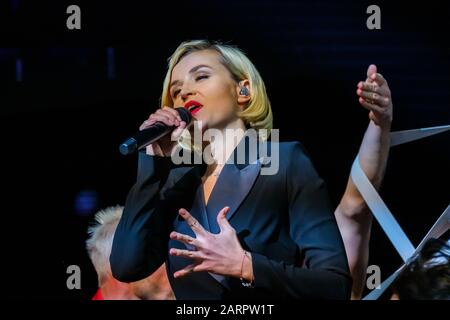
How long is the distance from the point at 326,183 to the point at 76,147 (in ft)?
2.78

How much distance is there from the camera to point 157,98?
2846 mm

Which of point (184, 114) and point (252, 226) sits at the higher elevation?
point (184, 114)

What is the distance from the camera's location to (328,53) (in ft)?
9.32

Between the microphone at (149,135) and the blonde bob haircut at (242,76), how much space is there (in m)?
0.26

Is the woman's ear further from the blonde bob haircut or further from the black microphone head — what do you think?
the black microphone head

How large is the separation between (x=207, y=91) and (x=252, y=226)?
18.2 inches

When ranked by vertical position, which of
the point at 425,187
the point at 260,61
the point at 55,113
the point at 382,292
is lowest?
the point at 382,292

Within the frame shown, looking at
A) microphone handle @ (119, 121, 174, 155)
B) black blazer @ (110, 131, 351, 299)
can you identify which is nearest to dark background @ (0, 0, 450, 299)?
black blazer @ (110, 131, 351, 299)

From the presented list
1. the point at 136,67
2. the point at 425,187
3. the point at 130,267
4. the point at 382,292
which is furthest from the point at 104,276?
the point at 425,187

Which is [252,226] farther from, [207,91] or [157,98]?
[157,98]

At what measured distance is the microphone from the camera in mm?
2182

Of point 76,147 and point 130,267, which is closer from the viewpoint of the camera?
point 130,267

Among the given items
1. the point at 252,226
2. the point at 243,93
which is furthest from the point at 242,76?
the point at 252,226

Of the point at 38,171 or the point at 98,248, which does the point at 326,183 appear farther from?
the point at 38,171
